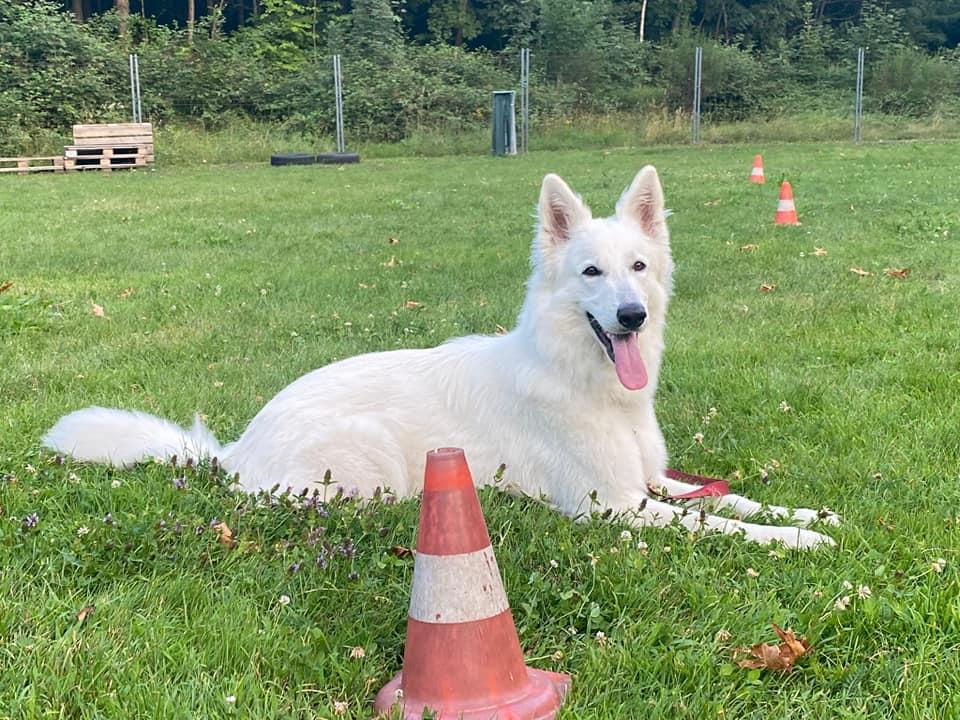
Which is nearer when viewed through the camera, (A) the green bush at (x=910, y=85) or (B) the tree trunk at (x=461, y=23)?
(A) the green bush at (x=910, y=85)

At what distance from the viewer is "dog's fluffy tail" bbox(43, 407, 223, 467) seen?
367 cm

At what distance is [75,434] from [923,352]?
4.77 meters

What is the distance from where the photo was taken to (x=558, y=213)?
378 cm

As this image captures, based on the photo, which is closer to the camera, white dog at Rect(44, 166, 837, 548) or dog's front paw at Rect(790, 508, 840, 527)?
dog's front paw at Rect(790, 508, 840, 527)

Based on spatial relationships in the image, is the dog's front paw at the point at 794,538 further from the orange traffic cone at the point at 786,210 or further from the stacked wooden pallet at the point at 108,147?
the stacked wooden pallet at the point at 108,147

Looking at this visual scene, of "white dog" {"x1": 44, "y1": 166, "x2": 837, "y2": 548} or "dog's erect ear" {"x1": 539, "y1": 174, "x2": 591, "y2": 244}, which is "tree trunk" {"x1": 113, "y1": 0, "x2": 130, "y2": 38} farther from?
"dog's erect ear" {"x1": 539, "y1": 174, "x2": 591, "y2": 244}

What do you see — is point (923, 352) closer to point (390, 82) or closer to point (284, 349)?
point (284, 349)

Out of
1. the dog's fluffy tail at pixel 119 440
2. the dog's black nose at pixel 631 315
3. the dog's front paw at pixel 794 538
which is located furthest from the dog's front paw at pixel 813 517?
the dog's fluffy tail at pixel 119 440

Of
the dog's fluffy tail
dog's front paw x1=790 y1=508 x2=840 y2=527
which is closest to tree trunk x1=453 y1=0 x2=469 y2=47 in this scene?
the dog's fluffy tail

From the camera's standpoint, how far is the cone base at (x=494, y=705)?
79.9 inches

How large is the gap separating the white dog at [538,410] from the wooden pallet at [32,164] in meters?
20.7

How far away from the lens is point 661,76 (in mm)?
35500

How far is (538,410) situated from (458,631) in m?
1.65

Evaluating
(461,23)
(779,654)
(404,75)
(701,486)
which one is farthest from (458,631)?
(461,23)
